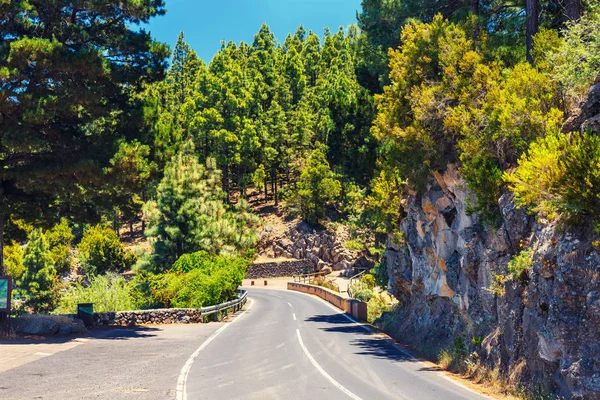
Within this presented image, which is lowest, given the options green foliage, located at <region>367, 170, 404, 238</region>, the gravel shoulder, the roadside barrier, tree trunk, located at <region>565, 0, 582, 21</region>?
the gravel shoulder

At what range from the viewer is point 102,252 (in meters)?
57.7

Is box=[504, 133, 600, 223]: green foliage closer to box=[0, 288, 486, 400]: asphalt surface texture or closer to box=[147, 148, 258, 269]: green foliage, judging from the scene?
box=[0, 288, 486, 400]: asphalt surface texture

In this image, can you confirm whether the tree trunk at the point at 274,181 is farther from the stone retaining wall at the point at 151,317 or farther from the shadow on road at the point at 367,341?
the stone retaining wall at the point at 151,317

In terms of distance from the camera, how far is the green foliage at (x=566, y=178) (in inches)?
354

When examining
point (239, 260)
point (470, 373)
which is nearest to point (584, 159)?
point (470, 373)

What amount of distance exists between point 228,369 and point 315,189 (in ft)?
177

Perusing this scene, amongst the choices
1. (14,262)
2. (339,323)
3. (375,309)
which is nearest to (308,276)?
(375,309)

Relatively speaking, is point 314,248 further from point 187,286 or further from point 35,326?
point 35,326

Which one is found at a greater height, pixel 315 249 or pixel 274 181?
pixel 274 181

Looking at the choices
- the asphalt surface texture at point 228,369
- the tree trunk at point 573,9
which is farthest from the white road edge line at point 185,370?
the tree trunk at point 573,9

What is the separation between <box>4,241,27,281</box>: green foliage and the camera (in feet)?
170

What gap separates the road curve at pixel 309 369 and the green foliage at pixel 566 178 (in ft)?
14.7

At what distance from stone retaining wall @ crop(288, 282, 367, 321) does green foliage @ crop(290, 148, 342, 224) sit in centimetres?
1404

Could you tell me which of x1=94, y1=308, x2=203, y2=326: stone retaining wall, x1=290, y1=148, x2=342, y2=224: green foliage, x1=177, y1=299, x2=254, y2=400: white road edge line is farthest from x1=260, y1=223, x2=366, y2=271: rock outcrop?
x1=177, y1=299, x2=254, y2=400: white road edge line
